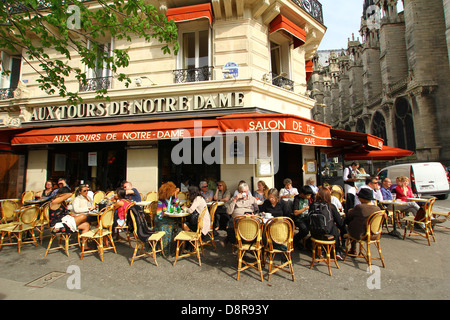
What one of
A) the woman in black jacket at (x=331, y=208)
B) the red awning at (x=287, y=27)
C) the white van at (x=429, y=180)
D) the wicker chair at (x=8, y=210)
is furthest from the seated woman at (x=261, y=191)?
the white van at (x=429, y=180)

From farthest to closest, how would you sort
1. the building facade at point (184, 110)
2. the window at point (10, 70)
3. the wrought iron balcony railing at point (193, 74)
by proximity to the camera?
1. the window at point (10, 70)
2. the wrought iron balcony railing at point (193, 74)
3. the building facade at point (184, 110)

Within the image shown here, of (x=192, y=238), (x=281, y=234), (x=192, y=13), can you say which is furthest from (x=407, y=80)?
(x=192, y=238)

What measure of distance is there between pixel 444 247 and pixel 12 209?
34.9 feet

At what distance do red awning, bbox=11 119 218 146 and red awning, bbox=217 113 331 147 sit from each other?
2.16 ft

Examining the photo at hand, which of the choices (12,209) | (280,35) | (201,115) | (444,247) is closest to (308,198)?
(444,247)

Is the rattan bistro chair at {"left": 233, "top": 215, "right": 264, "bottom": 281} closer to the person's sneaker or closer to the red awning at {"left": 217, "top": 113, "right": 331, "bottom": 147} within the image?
the person's sneaker

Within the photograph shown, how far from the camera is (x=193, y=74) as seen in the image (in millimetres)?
7562

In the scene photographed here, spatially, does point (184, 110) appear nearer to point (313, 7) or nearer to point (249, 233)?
point (249, 233)

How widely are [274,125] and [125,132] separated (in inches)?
182

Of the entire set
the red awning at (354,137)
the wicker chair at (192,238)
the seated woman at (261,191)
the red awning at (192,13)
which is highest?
the red awning at (192,13)

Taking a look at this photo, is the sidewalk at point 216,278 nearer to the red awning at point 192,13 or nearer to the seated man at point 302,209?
the seated man at point 302,209

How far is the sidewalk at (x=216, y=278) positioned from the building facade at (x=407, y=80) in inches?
502

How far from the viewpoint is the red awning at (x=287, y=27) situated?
24.5 feet

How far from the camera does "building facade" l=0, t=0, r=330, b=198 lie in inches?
275
